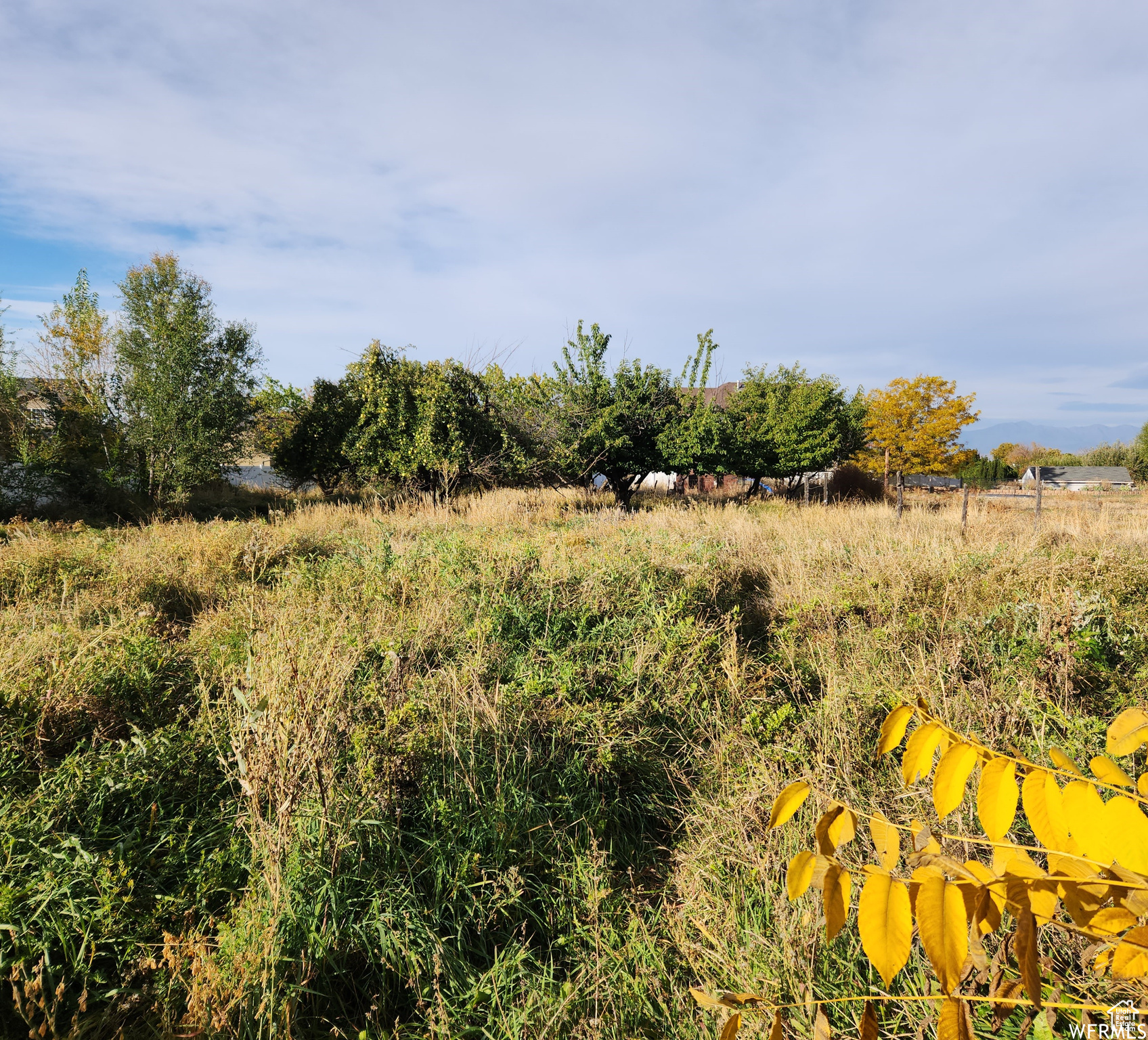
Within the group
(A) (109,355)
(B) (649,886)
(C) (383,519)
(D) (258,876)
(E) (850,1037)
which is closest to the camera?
(E) (850,1037)

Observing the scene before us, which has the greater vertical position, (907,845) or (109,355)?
(109,355)

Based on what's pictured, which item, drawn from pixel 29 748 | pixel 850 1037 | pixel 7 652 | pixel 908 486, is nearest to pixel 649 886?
pixel 850 1037

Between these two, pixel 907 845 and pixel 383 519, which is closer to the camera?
pixel 907 845

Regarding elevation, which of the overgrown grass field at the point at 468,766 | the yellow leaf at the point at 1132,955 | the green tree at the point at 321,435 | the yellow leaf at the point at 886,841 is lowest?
the overgrown grass field at the point at 468,766

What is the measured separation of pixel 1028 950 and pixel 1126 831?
0.18 meters

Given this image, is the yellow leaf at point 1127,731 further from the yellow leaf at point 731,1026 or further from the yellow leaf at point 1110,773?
the yellow leaf at point 731,1026

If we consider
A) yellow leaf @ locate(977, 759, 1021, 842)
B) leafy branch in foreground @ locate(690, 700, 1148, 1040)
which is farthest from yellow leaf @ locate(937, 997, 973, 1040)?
yellow leaf @ locate(977, 759, 1021, 842)

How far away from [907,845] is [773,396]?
25398 millimetres

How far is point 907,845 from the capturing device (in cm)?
284

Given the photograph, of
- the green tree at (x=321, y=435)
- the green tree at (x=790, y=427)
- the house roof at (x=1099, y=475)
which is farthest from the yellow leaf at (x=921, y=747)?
the house roof at (x=1099, y=475)

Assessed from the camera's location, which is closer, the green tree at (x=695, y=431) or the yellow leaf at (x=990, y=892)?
the yellow leaf at (x=990, y=892)

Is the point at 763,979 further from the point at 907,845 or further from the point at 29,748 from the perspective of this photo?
the point at 29,748

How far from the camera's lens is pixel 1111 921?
0.80 m

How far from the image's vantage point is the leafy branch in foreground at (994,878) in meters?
0.71
